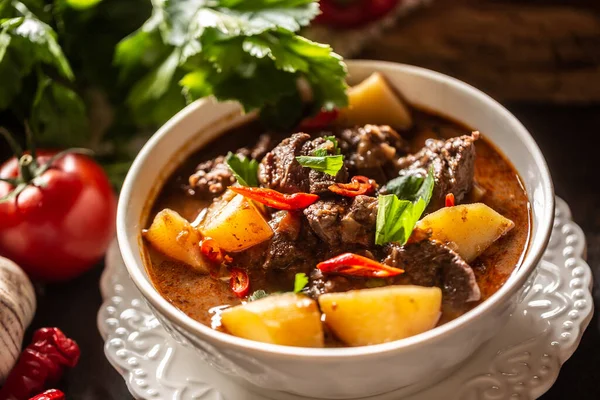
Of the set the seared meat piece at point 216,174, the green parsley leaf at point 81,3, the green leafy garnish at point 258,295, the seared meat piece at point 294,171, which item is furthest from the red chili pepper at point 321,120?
the green parsley leaf at point 81,3

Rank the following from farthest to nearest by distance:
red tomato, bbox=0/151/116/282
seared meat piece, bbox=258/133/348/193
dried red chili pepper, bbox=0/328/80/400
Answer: red tomato, bbox=0/151/116/282 < dried red chili pepper, bbox=0/328/80/400 < seared meat piece, bbox=258/133/348/193

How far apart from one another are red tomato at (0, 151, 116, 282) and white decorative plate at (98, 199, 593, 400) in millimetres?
516

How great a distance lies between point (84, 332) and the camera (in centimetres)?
376

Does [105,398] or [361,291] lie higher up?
[361,291]

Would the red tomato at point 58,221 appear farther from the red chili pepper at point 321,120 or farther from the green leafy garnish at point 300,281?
the green leafy garnish at point 300,281

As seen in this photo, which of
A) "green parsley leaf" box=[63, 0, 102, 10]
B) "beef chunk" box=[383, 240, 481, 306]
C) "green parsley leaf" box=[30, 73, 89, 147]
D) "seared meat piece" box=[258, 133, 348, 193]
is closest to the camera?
"beef chunk" box=[383, 240, 481, 306]

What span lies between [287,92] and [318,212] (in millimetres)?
901

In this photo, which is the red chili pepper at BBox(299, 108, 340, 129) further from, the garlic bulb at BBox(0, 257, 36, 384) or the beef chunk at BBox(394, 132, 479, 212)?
the garlic bulb at BBox(0, 257, 36, 384)

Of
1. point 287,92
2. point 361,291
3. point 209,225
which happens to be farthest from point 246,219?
point 287,92

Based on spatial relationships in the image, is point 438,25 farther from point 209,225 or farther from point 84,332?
point 84,332

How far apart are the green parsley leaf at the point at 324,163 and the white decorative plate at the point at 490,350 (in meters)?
0.90

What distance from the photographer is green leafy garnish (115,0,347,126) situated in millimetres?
3566

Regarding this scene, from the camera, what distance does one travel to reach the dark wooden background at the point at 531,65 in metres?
4.14

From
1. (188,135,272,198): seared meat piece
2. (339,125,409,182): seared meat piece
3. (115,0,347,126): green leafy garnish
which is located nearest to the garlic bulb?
(188,135,272,198): seared meat piece
